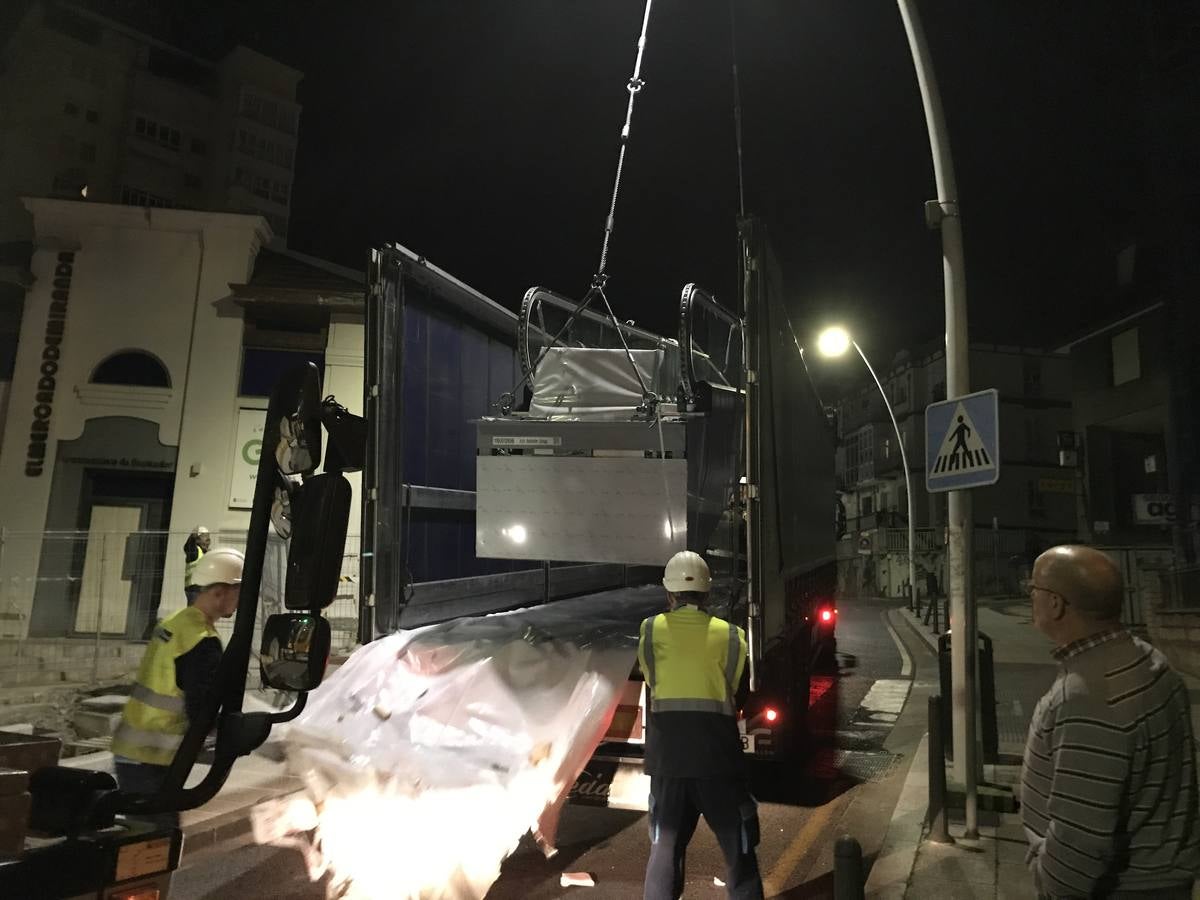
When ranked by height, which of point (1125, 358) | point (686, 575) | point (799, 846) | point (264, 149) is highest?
point (264, 149)

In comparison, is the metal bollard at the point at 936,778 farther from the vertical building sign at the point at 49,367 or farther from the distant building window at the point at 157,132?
the distant building window at the point at 157,132

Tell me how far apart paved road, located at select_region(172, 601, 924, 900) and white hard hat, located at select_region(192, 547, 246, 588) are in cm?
231

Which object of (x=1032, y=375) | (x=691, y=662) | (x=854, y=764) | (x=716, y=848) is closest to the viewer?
(x=691, y=662)

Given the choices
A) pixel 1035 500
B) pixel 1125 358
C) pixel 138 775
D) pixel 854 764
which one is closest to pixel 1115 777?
pixel 138 775

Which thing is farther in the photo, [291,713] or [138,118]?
[138,118]

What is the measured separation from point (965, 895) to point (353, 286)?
1551 cm

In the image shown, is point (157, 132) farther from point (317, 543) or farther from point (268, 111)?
point (317, 543)

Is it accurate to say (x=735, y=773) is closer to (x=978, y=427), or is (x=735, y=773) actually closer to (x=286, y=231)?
(x=978, y=427)

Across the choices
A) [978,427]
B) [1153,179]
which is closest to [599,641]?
[978,427]

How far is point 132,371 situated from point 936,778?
16.8 metres

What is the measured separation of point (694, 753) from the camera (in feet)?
12.4

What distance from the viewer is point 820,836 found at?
5.46 meters

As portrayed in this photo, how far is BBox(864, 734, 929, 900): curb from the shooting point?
14.6 feet

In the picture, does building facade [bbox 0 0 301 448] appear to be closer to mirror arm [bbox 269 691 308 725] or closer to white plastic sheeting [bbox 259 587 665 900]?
white plastic sheeting [bbox 259 587 665 900]
